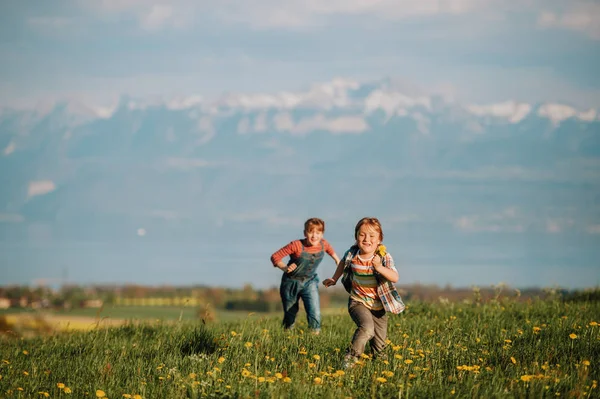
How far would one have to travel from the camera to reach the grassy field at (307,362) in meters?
7.32

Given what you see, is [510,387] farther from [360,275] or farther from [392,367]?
[360,275]

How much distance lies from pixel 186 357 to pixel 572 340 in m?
4.84

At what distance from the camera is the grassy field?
7324mm

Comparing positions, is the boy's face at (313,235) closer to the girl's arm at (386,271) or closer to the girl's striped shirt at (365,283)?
the girl's striped shirt at (365,283)


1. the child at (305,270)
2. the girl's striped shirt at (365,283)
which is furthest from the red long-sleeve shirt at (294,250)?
the girl's striped shirt at (365,283)

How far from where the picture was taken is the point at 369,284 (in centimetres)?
940

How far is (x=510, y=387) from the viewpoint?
7336 mm

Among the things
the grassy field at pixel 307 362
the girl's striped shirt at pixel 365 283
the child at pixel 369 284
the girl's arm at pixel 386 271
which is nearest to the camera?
the grassy field at pixel 307 362

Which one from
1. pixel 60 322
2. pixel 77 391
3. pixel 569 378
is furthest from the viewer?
pixel 60 322

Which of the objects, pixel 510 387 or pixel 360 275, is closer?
pixel 510 387

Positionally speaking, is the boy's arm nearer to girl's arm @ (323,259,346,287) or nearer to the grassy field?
the grassy field

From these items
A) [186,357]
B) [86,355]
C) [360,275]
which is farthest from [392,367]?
[86,355]

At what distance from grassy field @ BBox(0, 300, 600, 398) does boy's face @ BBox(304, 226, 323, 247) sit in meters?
1.43

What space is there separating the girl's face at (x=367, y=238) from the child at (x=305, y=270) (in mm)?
3507
